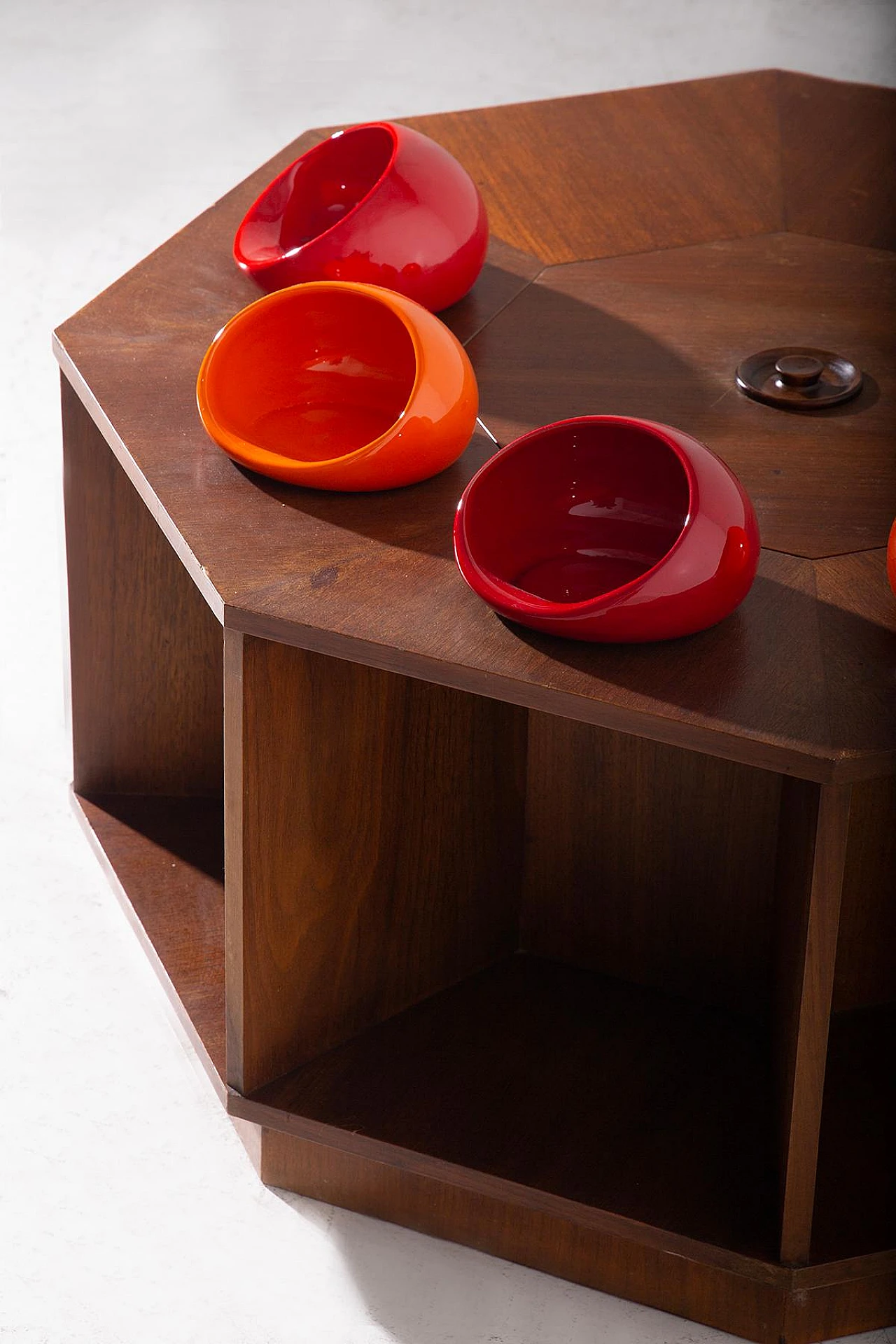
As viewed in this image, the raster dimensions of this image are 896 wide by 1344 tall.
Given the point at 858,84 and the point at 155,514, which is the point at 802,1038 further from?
the point at 858,84

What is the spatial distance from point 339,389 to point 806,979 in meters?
0.65

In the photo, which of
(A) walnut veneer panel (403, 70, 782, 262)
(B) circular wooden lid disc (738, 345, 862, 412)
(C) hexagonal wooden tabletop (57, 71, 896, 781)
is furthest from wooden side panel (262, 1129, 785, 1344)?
(A) walnut veneer panel (403, 70, 782, 262)

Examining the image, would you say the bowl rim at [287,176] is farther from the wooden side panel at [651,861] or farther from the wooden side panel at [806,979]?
the wooden side panel at [806,979]

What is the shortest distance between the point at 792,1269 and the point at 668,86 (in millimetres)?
1403

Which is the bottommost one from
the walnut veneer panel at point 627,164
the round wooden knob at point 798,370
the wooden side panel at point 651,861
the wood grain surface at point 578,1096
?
the wood grain surface at point 578,1096

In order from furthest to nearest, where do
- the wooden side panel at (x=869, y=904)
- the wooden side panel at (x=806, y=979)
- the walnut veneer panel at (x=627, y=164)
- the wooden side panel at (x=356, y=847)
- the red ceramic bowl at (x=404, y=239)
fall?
the walnut veneer panel at (x=627, y=164) < the red ceramic bowl at (x=404, y=239) < the wooden side panel at (x=869, y=904) < the wooden side panel at (x=356, y=847) < the wooden side panel at (x=806, y=979)

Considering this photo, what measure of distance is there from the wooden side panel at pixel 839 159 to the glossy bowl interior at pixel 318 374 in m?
0.57

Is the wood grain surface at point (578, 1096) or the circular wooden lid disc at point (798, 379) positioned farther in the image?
the circular wooden lid disc at point (798, 379)

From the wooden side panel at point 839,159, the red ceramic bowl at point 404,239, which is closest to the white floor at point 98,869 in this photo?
the red ceramic bowl at point 404,239

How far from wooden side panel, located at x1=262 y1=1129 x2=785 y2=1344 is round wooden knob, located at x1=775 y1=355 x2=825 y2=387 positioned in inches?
28.7

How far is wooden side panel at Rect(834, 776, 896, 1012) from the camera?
54.5 inches

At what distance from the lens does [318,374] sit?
4.80 ft

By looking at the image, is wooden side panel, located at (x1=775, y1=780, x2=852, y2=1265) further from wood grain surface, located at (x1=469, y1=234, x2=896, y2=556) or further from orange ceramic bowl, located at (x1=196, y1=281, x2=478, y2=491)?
orange ceramic bowl, located at (x1=196, y1=281, x2=478, y2=491)

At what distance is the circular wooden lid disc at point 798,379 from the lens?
4.85 ft
